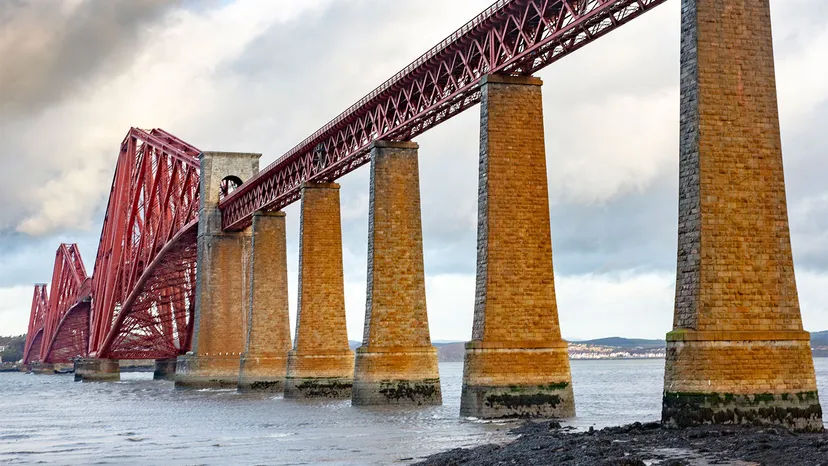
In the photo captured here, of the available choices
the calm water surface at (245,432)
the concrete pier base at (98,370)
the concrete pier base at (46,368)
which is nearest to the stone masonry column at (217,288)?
the calm water surface at (245,432)

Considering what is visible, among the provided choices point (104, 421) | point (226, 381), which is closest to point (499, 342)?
point (104, 421)

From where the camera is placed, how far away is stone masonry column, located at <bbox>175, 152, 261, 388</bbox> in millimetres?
76062

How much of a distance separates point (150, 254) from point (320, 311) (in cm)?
3829

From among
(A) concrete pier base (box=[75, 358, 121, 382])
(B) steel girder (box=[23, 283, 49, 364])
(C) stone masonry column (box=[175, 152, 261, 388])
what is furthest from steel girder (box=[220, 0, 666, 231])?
(B) steel girder (box=[23, 283, 49, 364])

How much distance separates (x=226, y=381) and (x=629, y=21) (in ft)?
160

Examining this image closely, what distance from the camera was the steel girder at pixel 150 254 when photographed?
8825 centimetres

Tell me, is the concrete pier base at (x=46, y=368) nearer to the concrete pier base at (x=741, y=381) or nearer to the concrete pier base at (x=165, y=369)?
the concrete pier base at (x=165, y=369)

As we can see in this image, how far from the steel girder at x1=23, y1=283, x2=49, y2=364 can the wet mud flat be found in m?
155

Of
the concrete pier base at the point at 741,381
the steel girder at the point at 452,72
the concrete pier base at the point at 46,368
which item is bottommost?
the concrete pier base at the point at 741,381

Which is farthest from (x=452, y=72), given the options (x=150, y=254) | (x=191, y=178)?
(x=150, y=254)

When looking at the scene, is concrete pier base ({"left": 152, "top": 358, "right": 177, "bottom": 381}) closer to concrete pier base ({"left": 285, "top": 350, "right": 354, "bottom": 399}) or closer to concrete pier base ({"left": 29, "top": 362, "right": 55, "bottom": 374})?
concrete pier base ({"left": 285, "top": 350, "right": 354, "bottom": 399})

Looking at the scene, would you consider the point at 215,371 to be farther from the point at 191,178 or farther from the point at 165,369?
the point at 165,369

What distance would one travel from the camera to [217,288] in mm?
76875

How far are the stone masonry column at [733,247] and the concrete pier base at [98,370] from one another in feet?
271
